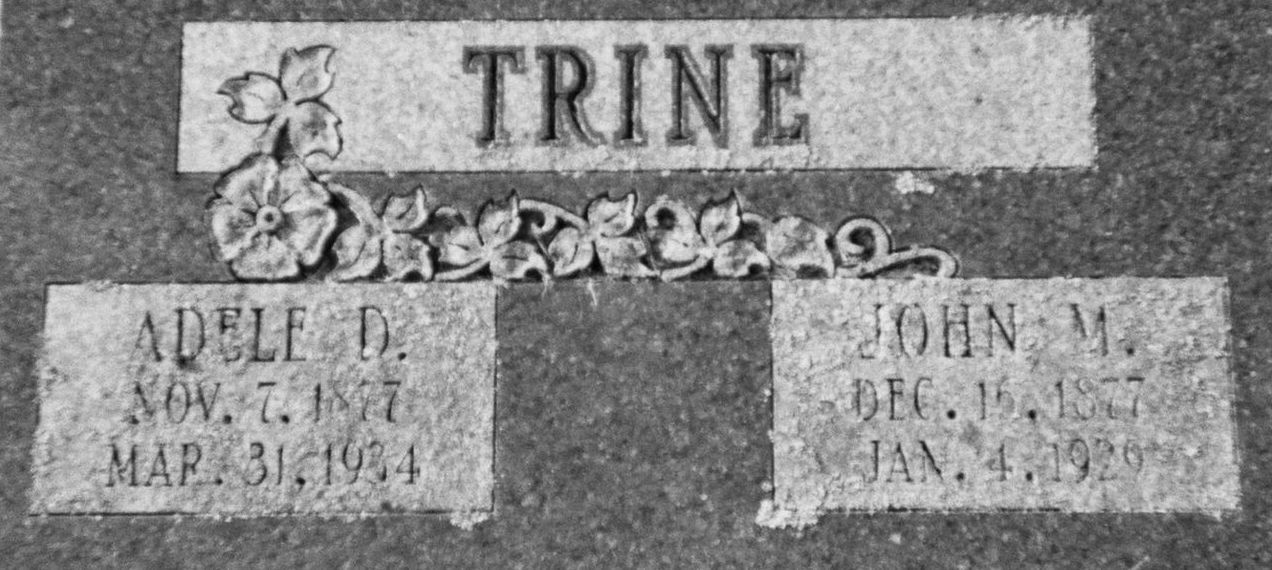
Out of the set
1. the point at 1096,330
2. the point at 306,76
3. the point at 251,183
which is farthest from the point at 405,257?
the point at 1096,330

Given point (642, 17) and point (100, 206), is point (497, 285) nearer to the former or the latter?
point (642, 17)

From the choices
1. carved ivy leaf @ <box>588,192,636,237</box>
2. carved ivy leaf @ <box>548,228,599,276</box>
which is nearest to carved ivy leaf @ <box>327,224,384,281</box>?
carved ivy leaf @ <box>548,228,599,276</box>

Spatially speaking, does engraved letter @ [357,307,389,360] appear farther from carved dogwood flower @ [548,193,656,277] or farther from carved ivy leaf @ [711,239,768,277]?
carved ivy leaf @ [711,239,768,277]

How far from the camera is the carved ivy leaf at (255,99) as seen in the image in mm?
2697

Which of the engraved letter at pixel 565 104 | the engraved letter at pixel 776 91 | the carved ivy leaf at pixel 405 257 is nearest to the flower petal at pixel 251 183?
the carved ivy leaf at pixel 405 257

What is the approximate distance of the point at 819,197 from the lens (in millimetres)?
2670

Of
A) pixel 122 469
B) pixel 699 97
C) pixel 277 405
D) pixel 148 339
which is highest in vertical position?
pixel 699 97

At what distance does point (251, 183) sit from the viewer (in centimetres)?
267

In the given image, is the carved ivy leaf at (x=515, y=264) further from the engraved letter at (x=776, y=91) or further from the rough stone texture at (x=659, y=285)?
the engraved letter at (x=776, y=91)

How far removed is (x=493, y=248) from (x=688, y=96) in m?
0.70

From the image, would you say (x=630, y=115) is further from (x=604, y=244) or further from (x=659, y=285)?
(x=659, y=285)

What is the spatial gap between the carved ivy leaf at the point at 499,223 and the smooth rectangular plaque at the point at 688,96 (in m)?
0.12

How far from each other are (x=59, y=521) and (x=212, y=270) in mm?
797

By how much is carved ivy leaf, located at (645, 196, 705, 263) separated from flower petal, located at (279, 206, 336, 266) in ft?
2.94
